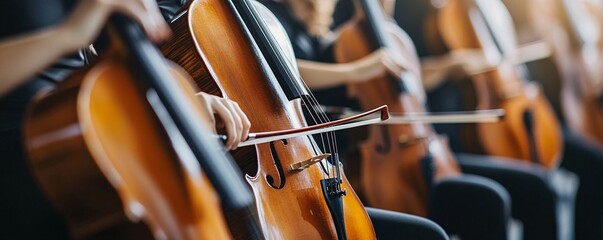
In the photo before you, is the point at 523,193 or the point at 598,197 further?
the point at 598,197

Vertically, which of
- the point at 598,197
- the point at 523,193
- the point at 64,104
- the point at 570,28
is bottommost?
the point at 598,197

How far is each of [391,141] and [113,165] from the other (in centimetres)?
77

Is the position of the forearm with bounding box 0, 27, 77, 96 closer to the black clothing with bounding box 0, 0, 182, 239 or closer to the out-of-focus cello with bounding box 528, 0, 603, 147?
the black clothing with bounding box 0, 0, 182, 239

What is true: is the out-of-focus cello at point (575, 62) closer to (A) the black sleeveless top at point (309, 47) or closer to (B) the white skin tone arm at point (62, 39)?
(A) the black sleeveless top at point (309, 47)

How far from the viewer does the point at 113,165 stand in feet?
1.87

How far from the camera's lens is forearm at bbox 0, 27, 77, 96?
24.7 inches

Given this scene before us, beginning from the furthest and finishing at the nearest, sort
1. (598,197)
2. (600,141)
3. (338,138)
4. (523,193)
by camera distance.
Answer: (600,141) < (598,197) < (523,193) < (338,138)

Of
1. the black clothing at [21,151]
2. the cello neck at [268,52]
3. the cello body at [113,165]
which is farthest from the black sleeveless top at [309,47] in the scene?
the cello body at [113,165]

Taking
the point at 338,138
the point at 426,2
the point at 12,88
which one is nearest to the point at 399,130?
the point at 338,138

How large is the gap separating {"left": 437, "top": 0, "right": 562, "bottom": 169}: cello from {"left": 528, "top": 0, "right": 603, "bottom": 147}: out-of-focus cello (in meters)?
0.17

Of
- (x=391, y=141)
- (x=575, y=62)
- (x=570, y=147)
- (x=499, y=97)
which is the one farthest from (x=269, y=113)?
(x=575, y=62)

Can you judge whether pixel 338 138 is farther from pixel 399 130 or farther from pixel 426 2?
pixel 426 2

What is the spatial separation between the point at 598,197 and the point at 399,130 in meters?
0.81

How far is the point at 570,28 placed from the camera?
1952 mm
